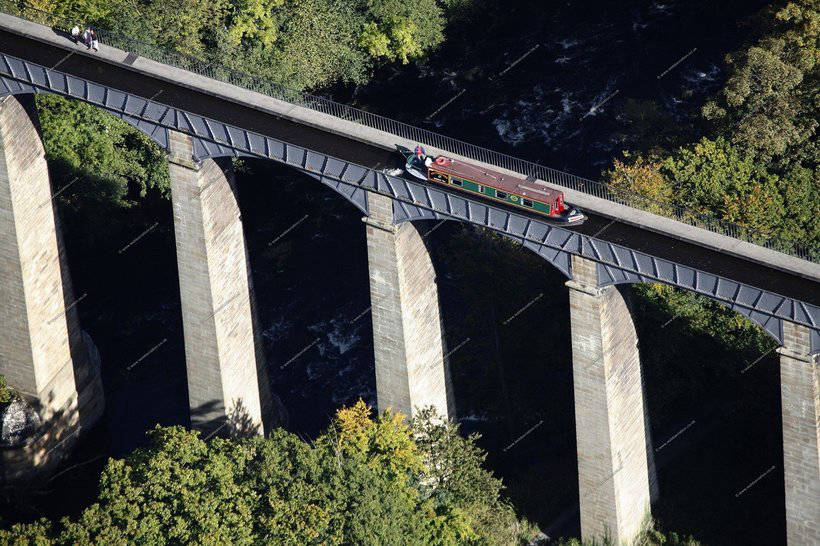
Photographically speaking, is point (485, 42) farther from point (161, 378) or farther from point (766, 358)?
point (766, 358)

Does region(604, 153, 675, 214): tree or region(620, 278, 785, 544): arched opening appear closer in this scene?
region(620, 278, 785, 544): arched opening

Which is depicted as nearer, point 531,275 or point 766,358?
point 766,358

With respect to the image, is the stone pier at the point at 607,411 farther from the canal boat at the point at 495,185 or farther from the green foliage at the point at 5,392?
the green foliage at the point at 5,392

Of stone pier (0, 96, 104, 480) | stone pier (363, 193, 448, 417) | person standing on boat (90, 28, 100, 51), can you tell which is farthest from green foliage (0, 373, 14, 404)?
stone pier (363, 193, 448, 417)

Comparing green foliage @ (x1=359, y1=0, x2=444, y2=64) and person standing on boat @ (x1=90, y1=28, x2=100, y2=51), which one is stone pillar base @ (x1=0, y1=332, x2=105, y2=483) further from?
green foliage @ (x1=359, y1=0, x2=444, y2=64)

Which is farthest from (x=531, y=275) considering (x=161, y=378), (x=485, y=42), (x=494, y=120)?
(x=485, y=42)

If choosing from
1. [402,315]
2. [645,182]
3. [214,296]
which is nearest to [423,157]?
[402,315]
